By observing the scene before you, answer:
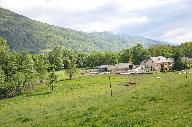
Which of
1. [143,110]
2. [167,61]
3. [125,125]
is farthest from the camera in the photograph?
[167,61]

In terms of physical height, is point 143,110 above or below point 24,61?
below

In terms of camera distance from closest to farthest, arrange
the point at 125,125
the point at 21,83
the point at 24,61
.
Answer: the point at 125,125, the point at 21,83, the point at 24,61

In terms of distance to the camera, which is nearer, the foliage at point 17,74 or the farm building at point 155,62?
the foliage at point 17,74

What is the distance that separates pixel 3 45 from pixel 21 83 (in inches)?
802

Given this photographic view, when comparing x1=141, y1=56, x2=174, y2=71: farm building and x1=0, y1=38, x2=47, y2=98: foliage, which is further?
x1=141, y1=56, x2=174, y2=71: farm building

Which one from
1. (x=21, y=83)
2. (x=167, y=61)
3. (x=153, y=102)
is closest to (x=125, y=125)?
(x=153, y=102)

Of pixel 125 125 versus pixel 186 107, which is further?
pixel 186 107

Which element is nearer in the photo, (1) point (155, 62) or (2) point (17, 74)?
(2) point (17, 74)

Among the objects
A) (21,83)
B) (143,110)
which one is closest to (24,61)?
(21,83)

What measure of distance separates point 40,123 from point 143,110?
13.5 m

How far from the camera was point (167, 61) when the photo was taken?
183 m

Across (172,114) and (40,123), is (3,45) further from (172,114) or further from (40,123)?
(172,114)

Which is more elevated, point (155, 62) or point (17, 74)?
point (155, 62)

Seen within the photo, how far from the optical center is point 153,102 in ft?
148
